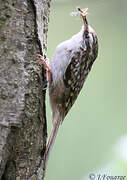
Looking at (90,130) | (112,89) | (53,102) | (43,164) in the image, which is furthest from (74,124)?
(43,164)

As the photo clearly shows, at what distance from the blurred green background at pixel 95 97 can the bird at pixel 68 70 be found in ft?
2.46

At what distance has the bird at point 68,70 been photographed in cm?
227

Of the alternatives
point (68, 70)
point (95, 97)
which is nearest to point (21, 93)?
point (68, 70)

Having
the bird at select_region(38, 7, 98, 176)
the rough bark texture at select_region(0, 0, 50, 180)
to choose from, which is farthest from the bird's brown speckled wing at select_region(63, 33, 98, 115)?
the rough bark texture at select_region(0, 0, 50, 180)

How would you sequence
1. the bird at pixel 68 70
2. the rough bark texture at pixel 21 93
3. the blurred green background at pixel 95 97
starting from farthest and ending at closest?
the blurred green background at pixel 95 97, the bird at pixel 68 70, the rough bark texture at pixel 21 93

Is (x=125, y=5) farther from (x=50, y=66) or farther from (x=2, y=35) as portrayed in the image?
(x=2, y=35)

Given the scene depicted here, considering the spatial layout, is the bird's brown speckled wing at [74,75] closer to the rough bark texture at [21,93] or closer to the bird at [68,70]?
the bird at [68,70]

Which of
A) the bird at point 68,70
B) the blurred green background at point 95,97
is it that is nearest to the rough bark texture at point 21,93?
the bird at point 68,70

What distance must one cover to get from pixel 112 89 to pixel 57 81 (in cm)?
151

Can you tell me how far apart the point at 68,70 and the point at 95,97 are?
138 centimetres

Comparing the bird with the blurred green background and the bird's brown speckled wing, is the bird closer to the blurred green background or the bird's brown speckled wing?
the bird's brown speckled wing

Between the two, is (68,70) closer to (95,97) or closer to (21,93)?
(21,93)

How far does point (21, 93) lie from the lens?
5.51 ft

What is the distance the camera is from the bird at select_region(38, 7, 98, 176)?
227 centimetres
